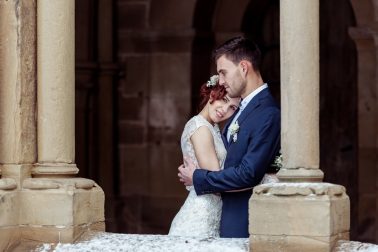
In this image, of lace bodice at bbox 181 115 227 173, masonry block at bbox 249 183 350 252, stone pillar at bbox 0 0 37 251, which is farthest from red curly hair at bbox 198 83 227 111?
stone pillar at bbox 0 0 37 251

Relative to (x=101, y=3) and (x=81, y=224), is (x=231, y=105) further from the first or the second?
(x=101, y=3)

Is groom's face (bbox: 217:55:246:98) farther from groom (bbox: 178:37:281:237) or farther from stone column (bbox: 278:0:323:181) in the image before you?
stone column (bbox: 278:0:323:181)

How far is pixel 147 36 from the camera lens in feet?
38.6

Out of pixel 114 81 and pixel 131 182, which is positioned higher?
pixel 114 81

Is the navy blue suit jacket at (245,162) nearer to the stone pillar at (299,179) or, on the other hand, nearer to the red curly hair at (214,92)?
the stone pillar at (299,179)

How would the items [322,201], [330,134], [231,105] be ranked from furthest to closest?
1. [330,134]
2. [231,105]
3. [322,201]

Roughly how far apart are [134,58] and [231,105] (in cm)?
450

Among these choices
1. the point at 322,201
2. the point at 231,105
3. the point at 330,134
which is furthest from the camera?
the point at 330,134

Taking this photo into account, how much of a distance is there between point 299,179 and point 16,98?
5.19 ft

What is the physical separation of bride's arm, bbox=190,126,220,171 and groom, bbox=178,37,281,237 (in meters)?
0.07

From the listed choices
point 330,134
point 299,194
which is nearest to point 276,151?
point 299,194

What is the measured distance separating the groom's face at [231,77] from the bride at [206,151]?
12 cm

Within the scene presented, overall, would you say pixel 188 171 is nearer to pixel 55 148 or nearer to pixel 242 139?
pixel 242 139

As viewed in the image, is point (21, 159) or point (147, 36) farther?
point (147, 36)
